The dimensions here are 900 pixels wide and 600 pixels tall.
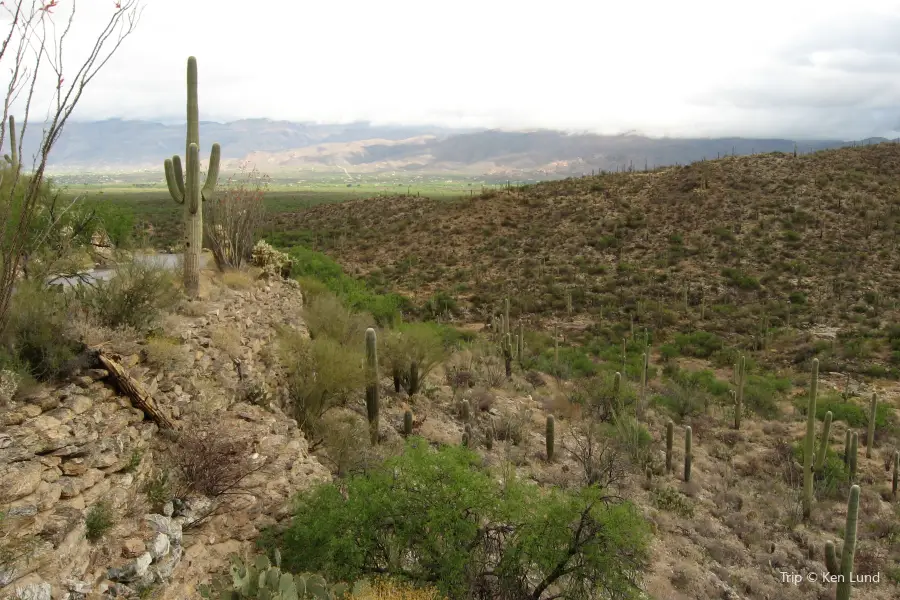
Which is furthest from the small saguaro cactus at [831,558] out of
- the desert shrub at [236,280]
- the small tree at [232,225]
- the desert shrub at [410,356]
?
the small tree at [232,225]

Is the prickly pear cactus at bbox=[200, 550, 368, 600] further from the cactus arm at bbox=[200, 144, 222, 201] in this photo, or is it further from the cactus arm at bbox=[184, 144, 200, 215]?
the cactus arm at bbox=[200, 144, 222, 201]

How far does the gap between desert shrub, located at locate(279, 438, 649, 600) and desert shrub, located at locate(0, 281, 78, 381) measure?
3.28 metres

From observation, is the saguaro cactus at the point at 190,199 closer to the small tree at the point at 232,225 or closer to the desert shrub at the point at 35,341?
the small tree at the point at 232,225

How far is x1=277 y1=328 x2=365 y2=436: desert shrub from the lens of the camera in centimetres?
1102

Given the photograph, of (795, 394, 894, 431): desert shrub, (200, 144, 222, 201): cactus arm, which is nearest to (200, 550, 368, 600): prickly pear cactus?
(200, 144, 222, 201): cactus arm

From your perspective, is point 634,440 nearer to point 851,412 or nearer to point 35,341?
point 851,412

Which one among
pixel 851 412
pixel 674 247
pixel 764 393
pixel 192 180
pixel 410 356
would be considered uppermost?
pixel 192 180

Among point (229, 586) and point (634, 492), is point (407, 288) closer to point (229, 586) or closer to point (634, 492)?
point (634, 492)

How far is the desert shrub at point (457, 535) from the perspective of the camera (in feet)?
20.4

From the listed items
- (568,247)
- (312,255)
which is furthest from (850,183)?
(312,255)

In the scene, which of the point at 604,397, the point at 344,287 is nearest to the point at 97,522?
the point at 604,397

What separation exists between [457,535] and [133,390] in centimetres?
430

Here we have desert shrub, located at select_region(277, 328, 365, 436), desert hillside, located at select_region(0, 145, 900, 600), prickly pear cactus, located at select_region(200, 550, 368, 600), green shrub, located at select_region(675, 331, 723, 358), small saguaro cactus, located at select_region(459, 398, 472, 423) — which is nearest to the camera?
prickly pear cactus, located at select_region(200, 550, 368, 600)

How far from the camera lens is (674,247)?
35938 millimetres
